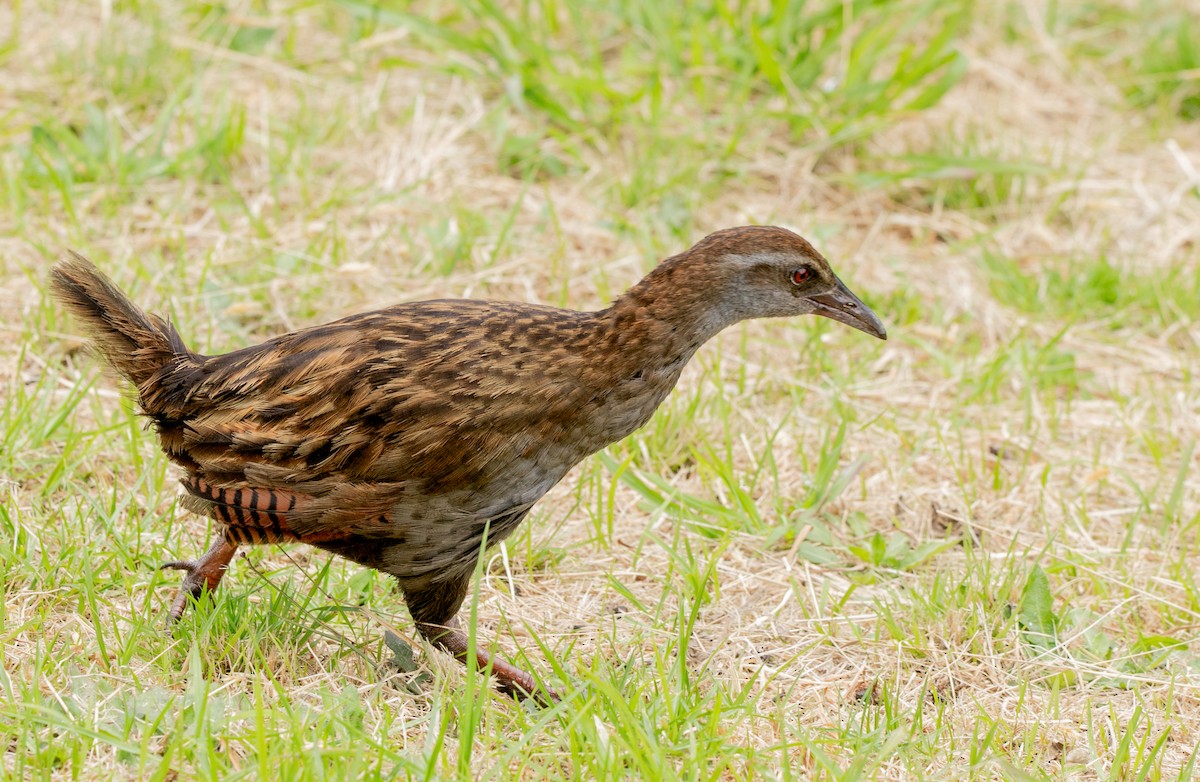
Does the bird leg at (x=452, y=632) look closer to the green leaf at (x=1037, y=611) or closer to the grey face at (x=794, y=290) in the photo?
the grey face at (x=794, y=290)

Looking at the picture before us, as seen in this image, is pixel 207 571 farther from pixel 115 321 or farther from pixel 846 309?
pixel 846 309

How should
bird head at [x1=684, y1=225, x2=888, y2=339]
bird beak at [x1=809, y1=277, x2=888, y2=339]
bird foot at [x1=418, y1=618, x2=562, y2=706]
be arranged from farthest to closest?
bird beak at [x1=809, y1=277, x2=888, y2=339] → bird head at [x1=684, y1=225, x2=888, y2=339] → bird foot at [x1=418, y1=618, x2=562, y2=706]

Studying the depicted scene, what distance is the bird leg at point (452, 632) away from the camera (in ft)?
11.5

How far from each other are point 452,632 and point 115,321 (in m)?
1.16

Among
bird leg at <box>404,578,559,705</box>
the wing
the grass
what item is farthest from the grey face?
bird leg at <box>404,578,559,705</box>

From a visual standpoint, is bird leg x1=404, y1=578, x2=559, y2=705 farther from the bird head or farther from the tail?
the bird head

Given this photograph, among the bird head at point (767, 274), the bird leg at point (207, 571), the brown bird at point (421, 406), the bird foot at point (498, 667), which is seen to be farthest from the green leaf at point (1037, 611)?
the bird leg at point (207, 571)

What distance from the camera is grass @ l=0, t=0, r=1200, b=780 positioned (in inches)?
131

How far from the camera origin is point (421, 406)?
3348 millimetres

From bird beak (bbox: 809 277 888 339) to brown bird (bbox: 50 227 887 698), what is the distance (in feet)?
0.54

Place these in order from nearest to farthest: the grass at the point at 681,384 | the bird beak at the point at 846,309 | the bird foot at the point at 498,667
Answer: the grass at the point at 681,384 → the bird foot at the point at 498,667 → the bird beak at the point at 846,309

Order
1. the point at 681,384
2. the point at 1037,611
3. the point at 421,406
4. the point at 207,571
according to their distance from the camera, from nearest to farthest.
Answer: the point at 421,406 → the point at 207,571 → the point at 1037,611 → the point at 681,384

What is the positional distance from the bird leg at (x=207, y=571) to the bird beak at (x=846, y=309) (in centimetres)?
163

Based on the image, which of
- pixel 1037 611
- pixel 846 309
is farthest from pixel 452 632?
pixel 1037 611
